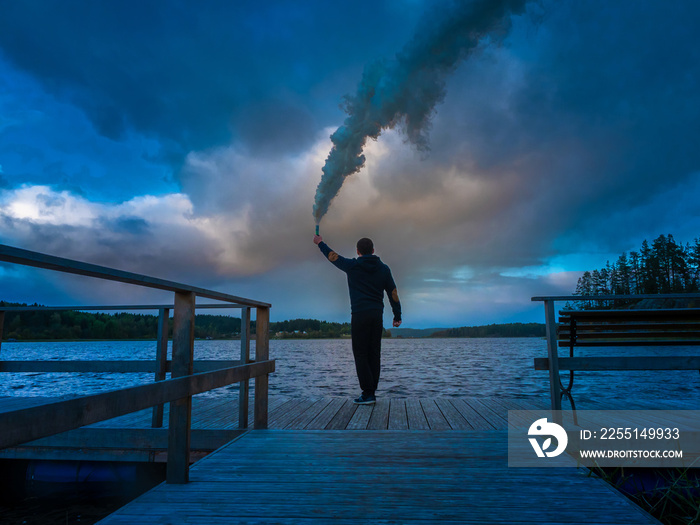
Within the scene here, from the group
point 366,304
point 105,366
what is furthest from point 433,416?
point 105,366

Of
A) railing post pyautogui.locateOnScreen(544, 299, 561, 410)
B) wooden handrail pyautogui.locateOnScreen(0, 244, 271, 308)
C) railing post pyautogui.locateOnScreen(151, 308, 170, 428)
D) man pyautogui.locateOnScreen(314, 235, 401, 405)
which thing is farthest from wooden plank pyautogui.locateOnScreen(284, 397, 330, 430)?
railing post pyautogui.locateOnScreen(544, 299, 561, 410)

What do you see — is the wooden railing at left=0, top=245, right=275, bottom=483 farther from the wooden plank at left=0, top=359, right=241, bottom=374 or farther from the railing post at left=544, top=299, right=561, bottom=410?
the railing post at left=544, top=299, right=561, bottom=410

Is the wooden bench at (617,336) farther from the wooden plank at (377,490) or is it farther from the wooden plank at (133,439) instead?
the wooden plank at (133,439)

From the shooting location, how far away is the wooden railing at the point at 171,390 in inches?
51.8

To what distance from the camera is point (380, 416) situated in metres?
4.65

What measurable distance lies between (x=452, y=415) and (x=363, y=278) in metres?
2.05

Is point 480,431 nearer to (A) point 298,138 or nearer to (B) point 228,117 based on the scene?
(A) point 298,138

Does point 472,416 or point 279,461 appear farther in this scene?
point 472,416

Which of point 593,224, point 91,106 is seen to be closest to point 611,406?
point 91,106

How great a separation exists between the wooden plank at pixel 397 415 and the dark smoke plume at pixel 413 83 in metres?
3.69

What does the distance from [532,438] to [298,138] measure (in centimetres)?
1703

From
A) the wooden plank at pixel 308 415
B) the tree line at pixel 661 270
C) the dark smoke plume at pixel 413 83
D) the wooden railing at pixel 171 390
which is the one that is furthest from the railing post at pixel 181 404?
the tree line at pixel 661 270

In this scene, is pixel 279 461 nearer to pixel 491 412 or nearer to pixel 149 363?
pixel 149 363

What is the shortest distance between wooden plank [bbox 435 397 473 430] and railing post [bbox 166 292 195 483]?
8.69ft
